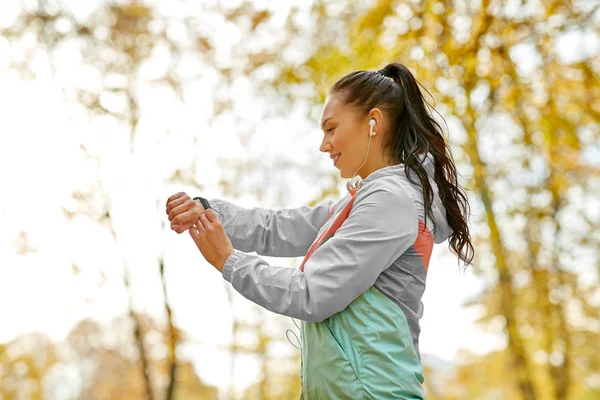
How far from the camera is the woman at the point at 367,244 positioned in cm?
141

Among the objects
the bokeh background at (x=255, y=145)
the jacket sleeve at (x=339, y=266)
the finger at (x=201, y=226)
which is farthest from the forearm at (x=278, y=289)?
the bokeh background at (x=255, y=145)

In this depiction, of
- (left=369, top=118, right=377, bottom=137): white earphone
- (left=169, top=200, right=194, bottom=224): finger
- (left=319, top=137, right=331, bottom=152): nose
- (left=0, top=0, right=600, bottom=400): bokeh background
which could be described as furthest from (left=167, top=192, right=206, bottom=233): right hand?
(left=0, top=0, right=600, bottom=400): bokeh background

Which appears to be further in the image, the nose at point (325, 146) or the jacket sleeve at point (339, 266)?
the nose at point (325, 146)

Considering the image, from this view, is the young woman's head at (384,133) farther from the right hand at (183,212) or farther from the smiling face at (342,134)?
the right hand at (183,212)

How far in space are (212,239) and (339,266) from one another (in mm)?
319

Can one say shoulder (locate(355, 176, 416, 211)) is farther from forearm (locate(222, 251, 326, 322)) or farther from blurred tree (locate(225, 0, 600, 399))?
blurred tree (locate(225, 0, 600, 399))

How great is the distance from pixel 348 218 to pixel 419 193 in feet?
0.63

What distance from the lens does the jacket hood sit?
1.59 meters

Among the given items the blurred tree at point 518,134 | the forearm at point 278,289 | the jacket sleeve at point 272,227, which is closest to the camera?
the forearm at point 278,289

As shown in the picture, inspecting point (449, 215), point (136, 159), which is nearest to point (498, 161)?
point (136, 159)

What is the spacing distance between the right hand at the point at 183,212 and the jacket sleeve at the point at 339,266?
18cm

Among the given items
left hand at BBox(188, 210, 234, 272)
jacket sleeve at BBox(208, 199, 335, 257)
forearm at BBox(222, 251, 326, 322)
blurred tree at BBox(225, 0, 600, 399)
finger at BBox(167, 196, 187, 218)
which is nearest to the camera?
forearm at BBox(222, 251, 326, 322)

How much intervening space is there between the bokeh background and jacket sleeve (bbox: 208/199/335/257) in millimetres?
3165

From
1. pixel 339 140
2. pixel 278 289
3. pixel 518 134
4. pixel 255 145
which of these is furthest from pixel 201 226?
pixel 255 145
